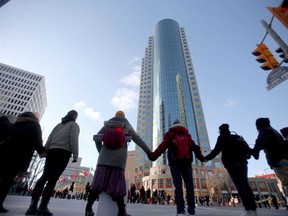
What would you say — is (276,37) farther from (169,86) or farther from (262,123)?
(169,86)

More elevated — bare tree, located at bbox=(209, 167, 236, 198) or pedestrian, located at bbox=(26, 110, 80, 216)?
bare tree, located at bbox=(209, 167, 236, 198)

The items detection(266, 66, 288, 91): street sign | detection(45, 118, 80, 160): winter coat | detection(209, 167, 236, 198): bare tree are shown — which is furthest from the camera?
detection(209, 167, 236, 198): bare tree

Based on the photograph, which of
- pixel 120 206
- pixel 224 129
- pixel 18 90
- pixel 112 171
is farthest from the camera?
pixel 18 90

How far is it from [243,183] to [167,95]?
219 ft

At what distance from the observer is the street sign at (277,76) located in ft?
14.3

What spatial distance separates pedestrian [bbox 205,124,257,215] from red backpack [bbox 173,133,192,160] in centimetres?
97

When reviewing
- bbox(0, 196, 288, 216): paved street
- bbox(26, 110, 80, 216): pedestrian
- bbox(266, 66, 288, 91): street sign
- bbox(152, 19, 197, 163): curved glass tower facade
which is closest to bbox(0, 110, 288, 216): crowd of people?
bbox(26, 110, 80, 216): pedestrian

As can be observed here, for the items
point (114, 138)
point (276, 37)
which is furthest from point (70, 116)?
point (276, 37)

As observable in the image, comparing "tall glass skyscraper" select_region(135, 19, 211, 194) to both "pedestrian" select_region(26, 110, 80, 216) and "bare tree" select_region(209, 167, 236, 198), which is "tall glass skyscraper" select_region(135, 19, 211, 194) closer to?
"bare tree" select_region(209, 167, 236, 198)

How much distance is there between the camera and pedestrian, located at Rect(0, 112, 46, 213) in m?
2.77

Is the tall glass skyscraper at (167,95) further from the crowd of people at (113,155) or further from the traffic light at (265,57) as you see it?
the crowd of people at (113,155)

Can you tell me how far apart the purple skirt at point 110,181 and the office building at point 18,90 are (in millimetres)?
107322

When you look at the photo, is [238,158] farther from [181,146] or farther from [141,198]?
[141,198]

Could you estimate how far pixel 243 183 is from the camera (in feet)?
11.5
